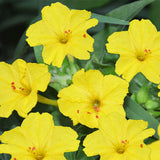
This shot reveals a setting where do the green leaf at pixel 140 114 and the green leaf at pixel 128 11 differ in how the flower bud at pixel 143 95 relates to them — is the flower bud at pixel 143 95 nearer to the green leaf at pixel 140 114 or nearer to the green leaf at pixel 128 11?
the green leaf at pixel 140 114

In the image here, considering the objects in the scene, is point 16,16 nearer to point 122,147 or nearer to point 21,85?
point 21,85

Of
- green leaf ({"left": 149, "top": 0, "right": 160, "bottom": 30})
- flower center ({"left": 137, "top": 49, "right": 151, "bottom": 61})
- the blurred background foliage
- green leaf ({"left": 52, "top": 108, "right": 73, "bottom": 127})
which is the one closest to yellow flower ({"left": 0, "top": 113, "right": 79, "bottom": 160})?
green leaf ({"left": 52, "top": 108, "right": 73, "bottom": 127})

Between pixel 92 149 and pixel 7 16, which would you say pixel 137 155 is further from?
pixel 7 16

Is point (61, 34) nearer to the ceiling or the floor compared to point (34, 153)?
nearer to the ceiling

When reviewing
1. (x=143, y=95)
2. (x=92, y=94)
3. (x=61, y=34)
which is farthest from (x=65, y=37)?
(x=143, y=95)

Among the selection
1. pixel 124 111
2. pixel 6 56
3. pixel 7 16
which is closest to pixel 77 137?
pixel 124 111
